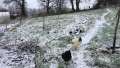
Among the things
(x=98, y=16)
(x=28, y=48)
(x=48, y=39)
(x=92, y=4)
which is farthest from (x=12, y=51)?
(x=92, y=4)

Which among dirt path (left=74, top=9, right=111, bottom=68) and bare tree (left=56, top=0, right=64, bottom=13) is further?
bare tree (left=56, top=0, right=64, bottom=13)

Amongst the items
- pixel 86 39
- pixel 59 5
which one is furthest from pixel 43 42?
pixel 59 5

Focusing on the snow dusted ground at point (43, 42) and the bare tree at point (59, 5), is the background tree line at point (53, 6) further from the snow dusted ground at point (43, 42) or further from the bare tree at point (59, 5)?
the snow dusted ground at point (43, 42)

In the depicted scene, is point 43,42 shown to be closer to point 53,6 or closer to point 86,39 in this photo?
point 86,39

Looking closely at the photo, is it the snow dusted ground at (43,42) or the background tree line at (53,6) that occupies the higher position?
the background tree line at (53,6)

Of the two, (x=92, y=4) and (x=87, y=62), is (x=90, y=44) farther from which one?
(x=92, y=4)

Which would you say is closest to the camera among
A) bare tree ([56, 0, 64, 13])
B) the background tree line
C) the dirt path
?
the dirt path

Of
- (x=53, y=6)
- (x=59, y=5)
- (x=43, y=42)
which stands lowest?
(x=43, y=42)

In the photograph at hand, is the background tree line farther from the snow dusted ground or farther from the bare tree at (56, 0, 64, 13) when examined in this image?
the snow dusted ground

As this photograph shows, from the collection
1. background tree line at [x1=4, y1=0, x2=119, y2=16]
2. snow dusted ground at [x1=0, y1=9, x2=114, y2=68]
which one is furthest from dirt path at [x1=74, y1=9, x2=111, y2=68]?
background tree line at [x1=4, y1=0, x2=119, y2=16]

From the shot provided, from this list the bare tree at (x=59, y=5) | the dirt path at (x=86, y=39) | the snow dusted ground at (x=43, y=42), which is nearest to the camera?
the dirt path at (x=86, y=39)

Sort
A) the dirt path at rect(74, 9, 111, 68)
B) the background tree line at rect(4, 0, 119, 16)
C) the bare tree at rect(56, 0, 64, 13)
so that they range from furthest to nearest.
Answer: the background tree line at rect(4, 0, 119, 16), the bare tree at rect(56, 0, 64, 13), the dirt path at rect(74, 9, 111, 68)

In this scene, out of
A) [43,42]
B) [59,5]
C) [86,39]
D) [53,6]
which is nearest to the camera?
[43,42]

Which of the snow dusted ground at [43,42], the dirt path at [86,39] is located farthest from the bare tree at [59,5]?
the dirt path at [86,39]
